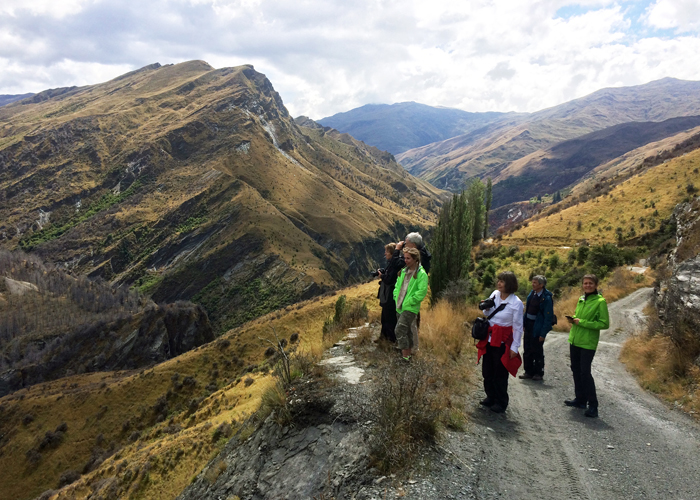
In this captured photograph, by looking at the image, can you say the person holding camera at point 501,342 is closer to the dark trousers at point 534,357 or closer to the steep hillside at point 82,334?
the dark trousers at point 534,357

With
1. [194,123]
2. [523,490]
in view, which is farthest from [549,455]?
[194,123]

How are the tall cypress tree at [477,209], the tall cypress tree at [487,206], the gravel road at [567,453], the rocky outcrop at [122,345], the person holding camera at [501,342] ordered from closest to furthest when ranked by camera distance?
the gravel road at [567,453]
the person holding camera at [501,342]
the tall cypress tree at [477,209]
the tall cypress tree at [487,206]
the rocky outcrop at [122,345]

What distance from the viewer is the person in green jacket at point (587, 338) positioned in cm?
555

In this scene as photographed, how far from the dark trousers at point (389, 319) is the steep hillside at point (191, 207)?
89315 millimetres

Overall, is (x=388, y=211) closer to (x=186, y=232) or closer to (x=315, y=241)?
(x=315, y=241)

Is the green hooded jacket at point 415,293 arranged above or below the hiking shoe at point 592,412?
above

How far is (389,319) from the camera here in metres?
6.96

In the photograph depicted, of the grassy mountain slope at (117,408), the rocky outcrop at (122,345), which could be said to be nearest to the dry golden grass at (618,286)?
the grassy mountain slope at (117,408)

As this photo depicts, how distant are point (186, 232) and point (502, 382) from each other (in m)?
129

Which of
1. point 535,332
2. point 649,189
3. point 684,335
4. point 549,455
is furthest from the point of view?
point 649,189

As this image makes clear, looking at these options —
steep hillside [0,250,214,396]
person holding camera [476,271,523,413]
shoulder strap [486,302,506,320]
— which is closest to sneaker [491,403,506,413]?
person holding camera [476,271,523,413]

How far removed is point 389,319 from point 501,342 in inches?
88.6

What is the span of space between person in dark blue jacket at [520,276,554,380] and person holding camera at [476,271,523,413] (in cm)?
216

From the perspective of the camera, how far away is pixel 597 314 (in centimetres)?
566
